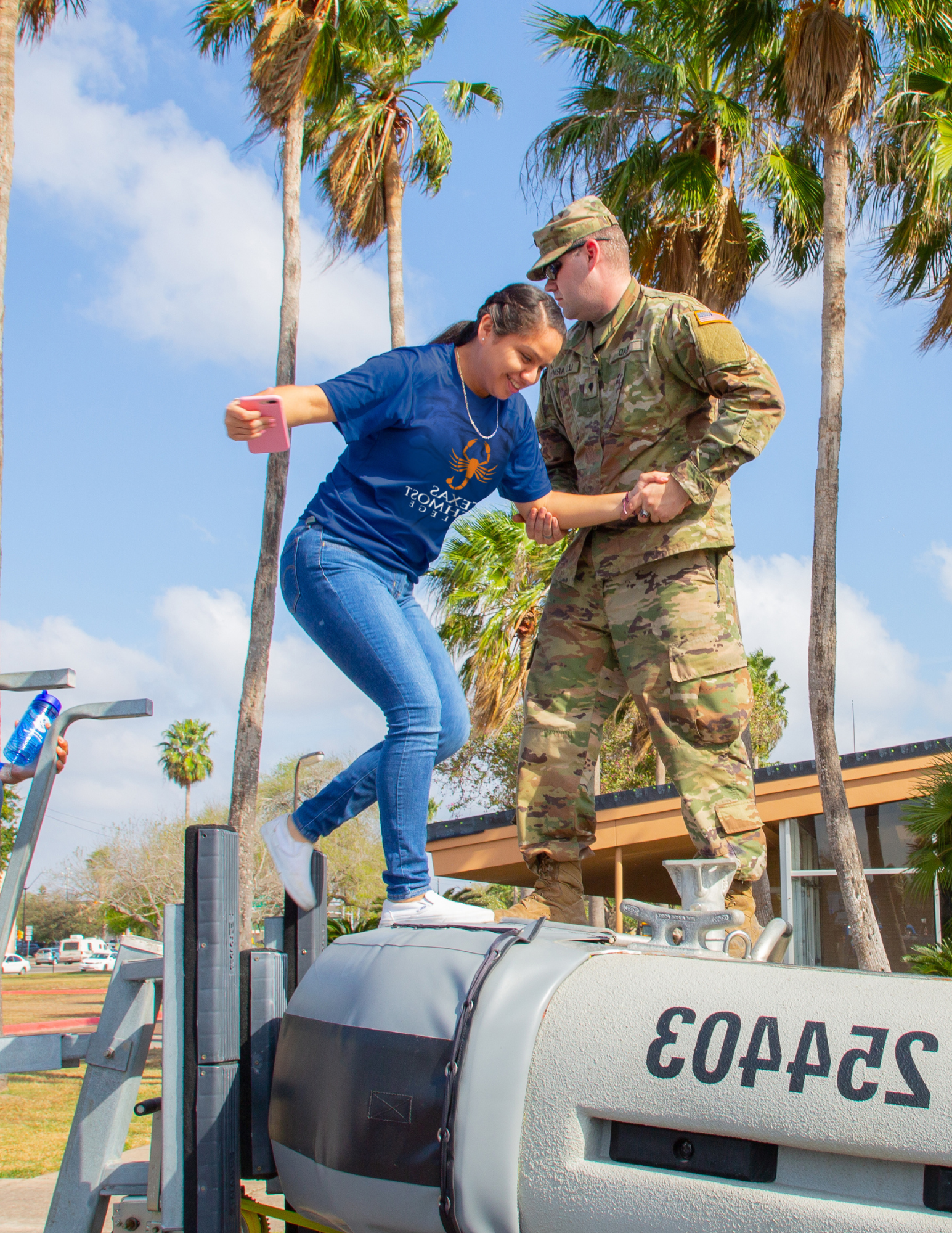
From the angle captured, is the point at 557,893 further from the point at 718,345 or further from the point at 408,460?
the point at 718,345

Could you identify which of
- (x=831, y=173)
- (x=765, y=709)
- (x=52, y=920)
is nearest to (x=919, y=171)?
(x=831, y=173)

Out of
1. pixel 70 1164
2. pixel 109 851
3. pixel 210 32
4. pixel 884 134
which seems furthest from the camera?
pixel 109 851

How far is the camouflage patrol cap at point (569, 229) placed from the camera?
9.73 ft

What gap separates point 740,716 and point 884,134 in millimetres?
10847

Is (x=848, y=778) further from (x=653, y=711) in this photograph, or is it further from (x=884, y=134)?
(x=653, y=711)

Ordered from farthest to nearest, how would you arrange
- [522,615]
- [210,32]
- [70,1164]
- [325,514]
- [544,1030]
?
[522,615] → [210,32] → [325,514] → [70,1164] → [544,1030]

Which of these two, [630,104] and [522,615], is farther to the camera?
[522,615]

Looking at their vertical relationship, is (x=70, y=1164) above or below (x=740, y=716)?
below

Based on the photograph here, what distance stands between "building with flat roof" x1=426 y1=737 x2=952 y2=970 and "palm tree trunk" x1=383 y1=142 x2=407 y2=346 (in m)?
6.64

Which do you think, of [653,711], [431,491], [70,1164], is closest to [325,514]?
[431,491]

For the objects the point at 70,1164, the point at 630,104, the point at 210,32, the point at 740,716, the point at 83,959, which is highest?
the point at 210,32

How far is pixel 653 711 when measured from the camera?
2.78 meters

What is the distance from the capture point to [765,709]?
108 ft

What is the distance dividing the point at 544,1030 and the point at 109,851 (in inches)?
1900
